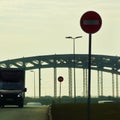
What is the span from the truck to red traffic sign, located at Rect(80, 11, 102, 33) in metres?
Answer: 35.3

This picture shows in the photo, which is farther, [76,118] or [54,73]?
[54,73]

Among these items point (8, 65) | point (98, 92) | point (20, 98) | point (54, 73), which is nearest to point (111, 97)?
point (98, 92)

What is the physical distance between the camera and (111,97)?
494 ft

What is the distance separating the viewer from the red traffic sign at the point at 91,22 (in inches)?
920

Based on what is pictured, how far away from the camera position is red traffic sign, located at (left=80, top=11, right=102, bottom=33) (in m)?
23.4

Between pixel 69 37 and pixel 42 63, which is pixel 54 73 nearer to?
pixel 42 63

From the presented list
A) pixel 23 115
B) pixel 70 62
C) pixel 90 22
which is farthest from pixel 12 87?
pixel 70 62

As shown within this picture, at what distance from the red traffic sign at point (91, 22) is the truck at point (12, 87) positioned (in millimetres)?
35275

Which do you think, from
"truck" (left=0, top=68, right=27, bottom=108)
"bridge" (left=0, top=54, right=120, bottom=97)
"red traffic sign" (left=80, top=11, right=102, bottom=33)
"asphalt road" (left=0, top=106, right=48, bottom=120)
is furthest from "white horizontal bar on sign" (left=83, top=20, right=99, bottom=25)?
"bridge" (left=0, top=54, right=120, bottom=97)

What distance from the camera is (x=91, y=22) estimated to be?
23.6 meters

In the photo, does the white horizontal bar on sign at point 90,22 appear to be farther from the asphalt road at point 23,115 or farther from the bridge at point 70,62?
the bridge at point 70,62

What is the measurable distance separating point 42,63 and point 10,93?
101 meters

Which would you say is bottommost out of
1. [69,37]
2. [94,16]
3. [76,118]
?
[76,118]

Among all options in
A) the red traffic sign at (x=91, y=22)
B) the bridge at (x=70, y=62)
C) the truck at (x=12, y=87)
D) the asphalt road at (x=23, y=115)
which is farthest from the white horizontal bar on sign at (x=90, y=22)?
the bridge at (x=70, y=62)
